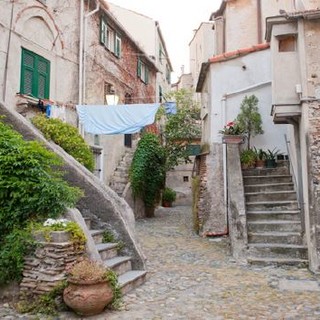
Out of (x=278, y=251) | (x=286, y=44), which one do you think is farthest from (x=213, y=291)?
(x=286, y=44)

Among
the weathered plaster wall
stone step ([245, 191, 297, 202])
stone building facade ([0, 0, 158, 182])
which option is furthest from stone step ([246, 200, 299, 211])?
stone building facade ([0, 0, 158, 182])

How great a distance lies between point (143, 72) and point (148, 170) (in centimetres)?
763

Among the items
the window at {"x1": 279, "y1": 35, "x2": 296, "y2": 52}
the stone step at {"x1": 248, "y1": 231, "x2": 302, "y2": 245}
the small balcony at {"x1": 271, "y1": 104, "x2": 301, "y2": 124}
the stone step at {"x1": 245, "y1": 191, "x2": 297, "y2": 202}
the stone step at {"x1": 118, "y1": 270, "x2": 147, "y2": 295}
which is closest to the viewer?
the stone step at {"x1": 118, "y1": 270, "x2": 147, "y2": 295}

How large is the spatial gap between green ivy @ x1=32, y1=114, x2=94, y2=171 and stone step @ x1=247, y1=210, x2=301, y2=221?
13.4 feet

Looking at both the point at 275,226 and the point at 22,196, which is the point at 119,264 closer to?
the point at 22,196

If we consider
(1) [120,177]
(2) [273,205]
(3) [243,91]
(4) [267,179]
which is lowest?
(2) [273,205]

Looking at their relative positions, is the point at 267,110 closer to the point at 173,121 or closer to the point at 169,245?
the point at 169,245

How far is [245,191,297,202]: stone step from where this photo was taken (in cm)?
928

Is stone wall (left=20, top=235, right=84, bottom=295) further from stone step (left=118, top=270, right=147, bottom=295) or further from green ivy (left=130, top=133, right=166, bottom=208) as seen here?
green ivy (left=130, top=133, right=166, bottom=208)

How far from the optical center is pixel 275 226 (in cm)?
836

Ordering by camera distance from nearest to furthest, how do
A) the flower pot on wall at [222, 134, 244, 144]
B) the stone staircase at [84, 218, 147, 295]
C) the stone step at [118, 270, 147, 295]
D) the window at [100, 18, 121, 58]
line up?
the stone step at [118, 270, 147, 295] → the stone staircase at [84, 218, 147, 295] → the flower pot on wall at [222, 134, 244, 144] → the window at [100, 18, 121, 58]

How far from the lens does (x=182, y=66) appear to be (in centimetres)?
3797

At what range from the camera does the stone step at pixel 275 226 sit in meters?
8.31

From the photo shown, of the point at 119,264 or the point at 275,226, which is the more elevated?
the point at 275,226
